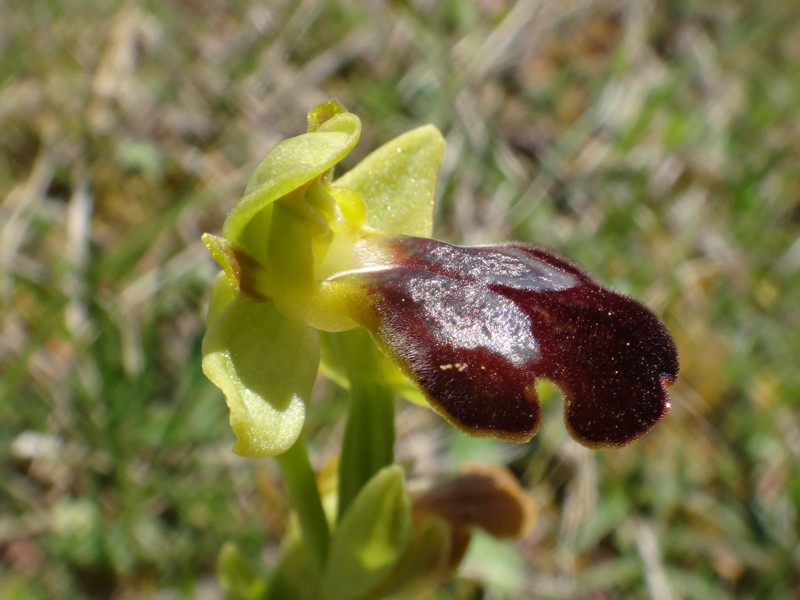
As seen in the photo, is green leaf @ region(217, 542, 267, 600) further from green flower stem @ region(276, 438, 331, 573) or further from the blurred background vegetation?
the blurred background vegetation

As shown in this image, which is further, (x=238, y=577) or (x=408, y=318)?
(x=238, y=577)

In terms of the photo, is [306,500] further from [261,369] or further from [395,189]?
[395,189]

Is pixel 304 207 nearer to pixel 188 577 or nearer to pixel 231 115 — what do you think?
pixel 188 577

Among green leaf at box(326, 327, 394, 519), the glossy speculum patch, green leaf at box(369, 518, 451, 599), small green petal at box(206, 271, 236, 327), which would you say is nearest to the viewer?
the glossy speculum patch

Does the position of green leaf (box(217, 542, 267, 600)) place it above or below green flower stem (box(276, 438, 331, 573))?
below

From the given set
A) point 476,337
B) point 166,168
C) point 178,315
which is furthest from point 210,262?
point 476,337

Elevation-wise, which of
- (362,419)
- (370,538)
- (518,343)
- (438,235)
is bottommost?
(438,235)

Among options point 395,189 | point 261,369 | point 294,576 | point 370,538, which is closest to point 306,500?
point 370,538

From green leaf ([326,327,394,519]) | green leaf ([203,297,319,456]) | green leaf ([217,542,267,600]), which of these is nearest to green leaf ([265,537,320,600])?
green leaf ([217,542,267,600])
